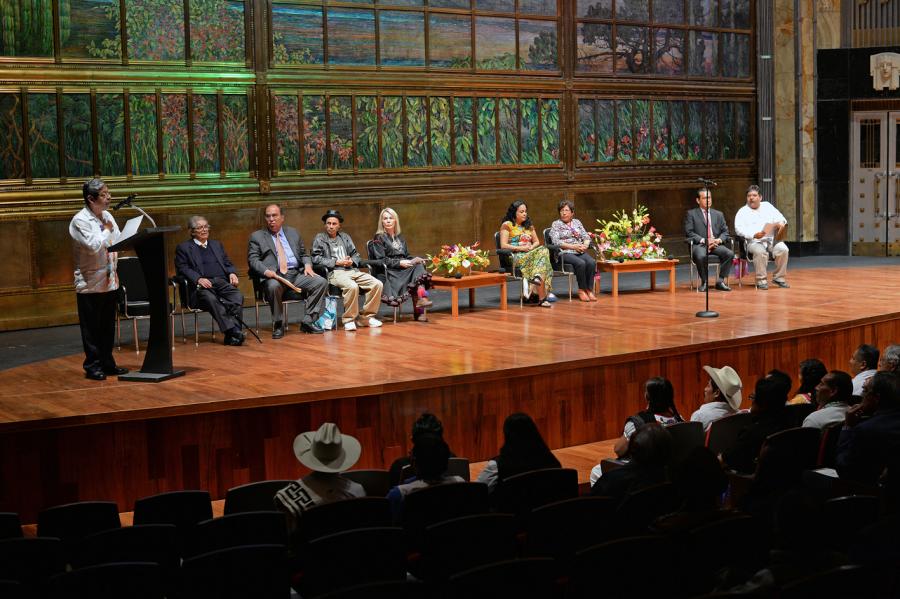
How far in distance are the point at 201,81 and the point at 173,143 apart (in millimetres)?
711

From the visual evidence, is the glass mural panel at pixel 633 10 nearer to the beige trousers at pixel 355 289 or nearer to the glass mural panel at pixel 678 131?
the glass mural panel at pixel 678 131

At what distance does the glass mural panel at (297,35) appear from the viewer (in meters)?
11.4

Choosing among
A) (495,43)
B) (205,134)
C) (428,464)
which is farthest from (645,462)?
(495,43)

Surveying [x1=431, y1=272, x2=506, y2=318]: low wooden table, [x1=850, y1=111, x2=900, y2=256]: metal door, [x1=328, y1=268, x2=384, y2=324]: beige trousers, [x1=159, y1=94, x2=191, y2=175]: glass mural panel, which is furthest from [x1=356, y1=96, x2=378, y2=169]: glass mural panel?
[x1=850, y1=111, x2=900, y2=256]: metal door

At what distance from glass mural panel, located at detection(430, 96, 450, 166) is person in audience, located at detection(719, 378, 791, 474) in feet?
25.9

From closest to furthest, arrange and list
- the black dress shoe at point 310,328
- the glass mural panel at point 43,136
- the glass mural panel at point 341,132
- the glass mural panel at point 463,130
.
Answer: the black dress shoe at point 310,328
the glass mural panel at point 43,136
the glass mural panel at point 341,132
the glass mural panel at point 463,130

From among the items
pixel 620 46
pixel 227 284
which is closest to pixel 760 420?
pixel 227 284

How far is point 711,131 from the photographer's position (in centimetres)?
1531

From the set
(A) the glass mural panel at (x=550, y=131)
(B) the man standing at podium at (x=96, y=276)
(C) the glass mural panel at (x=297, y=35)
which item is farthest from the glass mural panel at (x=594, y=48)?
(B) the man standing at podium at (x=96, y=276)

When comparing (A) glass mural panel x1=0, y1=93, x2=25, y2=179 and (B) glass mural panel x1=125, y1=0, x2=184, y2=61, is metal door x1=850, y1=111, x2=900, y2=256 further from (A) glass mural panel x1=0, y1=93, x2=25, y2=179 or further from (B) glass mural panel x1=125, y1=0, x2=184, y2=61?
(A) glass mural panel x1=0, y1=93, x2=25, y2=179

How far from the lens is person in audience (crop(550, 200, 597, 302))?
425 inches

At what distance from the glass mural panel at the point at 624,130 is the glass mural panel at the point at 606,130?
0.10 metres

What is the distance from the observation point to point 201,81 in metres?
11.0

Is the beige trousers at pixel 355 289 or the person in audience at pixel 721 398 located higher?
the beige trousers at pixel 355 289
